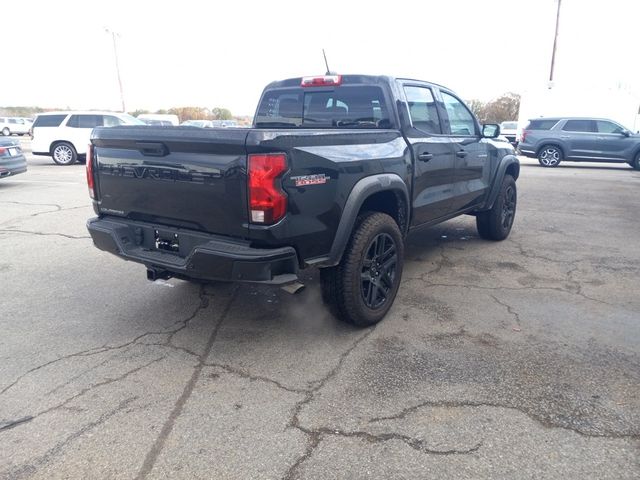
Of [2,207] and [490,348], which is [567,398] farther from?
[2,207]

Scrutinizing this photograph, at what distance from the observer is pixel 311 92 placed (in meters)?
4.89

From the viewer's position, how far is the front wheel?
3.64 meters

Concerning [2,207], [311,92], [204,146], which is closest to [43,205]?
[2,207]

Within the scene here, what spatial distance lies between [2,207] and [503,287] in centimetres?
843

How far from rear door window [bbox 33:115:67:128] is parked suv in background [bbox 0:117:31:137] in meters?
27.7

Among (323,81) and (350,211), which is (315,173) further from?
(323,81)

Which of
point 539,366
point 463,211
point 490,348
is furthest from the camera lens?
point 463,211

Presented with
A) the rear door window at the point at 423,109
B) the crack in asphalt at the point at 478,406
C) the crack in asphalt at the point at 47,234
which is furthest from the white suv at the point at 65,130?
the crack in asphalt at the point at 478,406

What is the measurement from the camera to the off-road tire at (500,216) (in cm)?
646

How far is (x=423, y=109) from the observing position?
4.82 meters

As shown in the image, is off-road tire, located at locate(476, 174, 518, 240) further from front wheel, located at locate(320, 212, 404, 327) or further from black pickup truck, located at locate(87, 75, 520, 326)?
front wheel, located at locate(320, 212, 404, 327)

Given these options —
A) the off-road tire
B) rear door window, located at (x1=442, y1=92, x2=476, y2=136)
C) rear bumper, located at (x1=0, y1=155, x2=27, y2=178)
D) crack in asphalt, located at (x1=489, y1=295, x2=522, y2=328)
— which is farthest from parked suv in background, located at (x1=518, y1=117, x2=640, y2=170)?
rear bumper, located at (x1=0, y1=155, x2=27, y2=178)

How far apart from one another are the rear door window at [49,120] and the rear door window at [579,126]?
17.2 m

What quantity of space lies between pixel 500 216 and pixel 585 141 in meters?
13.3
